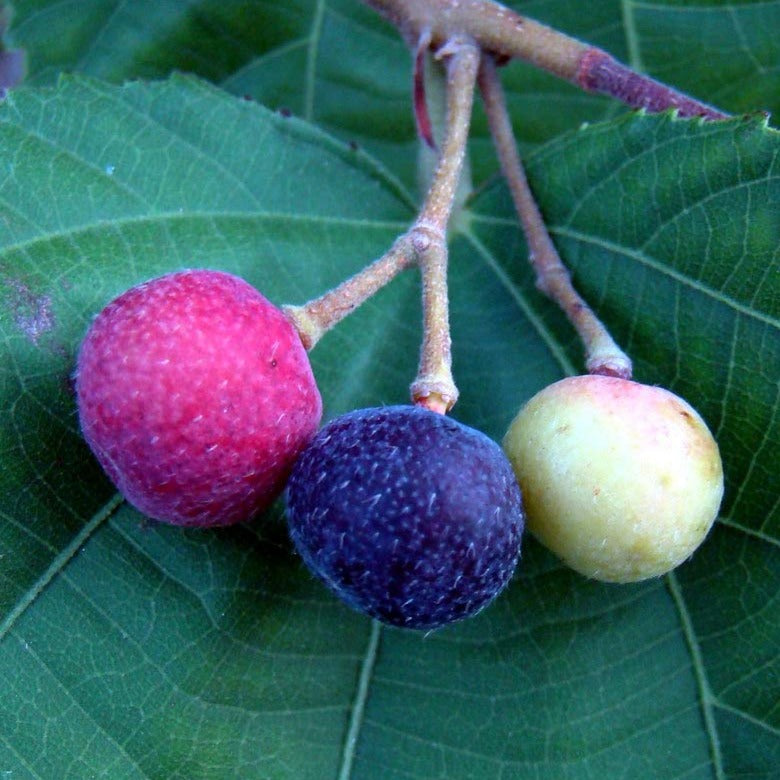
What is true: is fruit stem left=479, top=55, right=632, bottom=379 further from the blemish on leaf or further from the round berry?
the blemish on leaf

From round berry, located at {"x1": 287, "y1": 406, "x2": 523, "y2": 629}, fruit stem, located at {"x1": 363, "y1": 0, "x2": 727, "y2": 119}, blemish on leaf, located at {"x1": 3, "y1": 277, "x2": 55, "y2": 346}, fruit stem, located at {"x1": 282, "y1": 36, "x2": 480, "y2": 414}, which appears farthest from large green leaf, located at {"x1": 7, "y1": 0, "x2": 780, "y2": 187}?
round berry, located at {"x1": 287, "y1": 406, "x2": 523, "y2": 629}

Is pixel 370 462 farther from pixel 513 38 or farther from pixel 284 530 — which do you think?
pixel 513 38

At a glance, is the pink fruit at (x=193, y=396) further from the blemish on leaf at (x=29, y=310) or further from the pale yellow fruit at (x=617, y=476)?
the pale yellow fruit at (x=617, y=476)

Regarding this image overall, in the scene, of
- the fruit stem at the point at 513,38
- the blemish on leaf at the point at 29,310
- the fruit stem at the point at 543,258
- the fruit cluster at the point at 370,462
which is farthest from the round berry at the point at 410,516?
the fruit stem at the point at 513,38

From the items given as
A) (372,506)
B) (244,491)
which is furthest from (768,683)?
(244,491)

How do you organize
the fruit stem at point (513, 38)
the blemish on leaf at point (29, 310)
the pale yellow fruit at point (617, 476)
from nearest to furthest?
the pale yellow fruit at point (617, 476) → the blemish on leaf at point (29, 310) → the fruit stem at point (513, 38)

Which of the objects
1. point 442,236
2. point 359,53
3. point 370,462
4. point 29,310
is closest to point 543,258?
point 442,236

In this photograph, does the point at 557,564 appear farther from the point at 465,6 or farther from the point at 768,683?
the point at 465,6
